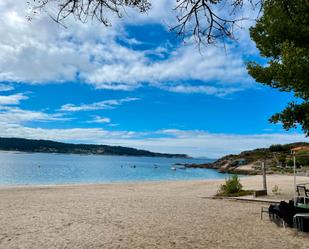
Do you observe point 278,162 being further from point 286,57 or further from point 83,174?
point 286,57

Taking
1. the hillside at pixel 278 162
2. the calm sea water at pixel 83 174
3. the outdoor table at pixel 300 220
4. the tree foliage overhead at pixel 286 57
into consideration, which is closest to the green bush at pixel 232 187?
the hillside at pixel 278 162

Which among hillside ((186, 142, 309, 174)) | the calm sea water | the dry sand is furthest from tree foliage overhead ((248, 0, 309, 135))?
the calm sea water

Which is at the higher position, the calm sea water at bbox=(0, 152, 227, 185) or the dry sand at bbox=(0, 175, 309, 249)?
the calm sea water at bbox=(0, 152, 227, 185)

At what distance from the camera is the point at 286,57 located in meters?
13.5

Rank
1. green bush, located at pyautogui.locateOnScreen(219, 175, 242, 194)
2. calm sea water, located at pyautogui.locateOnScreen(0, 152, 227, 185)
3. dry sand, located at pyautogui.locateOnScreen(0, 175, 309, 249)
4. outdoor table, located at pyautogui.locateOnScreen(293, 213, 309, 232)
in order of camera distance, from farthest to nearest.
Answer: calm sea water, located at pyautogui.locateOnScreen(0, 152, 227, 185)
green bush, located at pyautogui.locateOnScreen(219, 175, 242, 194)
outdoor table, located at pyautogui.locateOnScreen(293, 213, 309, 232)
dry sand, located at pyautogui.locateOnScreen(0, 175, 309, 249)

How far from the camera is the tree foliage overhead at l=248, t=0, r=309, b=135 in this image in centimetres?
1346

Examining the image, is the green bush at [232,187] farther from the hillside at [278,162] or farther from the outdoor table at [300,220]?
the outdoor table at [300,220]

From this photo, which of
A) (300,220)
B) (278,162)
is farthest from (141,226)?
(278,162)

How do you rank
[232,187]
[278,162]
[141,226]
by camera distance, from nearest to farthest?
[141,226]
[232,187]
[278,162]

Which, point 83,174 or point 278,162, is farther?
point 83,174

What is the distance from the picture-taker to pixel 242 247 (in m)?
8.86

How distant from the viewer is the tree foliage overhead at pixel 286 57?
44.2 feet

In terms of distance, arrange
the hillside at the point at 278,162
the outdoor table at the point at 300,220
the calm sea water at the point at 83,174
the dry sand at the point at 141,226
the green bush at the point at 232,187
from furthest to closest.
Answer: the calm sea water at the point at 83,174
the green bush at the point at 232,187
the hillside at the point at 278,162
the outdoor table at the point at 300,220
the dry sand at the point at 141,226

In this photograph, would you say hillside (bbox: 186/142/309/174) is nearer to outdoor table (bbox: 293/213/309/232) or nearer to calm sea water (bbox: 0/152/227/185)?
outdoor table (bbox: 293/213/309/232)
